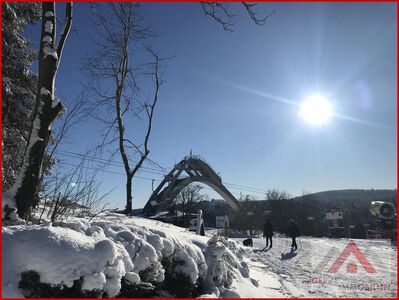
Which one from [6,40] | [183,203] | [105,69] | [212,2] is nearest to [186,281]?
[212,2]

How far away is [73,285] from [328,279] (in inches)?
280

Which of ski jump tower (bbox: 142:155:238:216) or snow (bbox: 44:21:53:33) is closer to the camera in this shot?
snow (bbox: 44:21:53:33)

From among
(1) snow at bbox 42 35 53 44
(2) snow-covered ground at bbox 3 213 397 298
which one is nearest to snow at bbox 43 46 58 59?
(1) snow at bbox 42 35 53 44

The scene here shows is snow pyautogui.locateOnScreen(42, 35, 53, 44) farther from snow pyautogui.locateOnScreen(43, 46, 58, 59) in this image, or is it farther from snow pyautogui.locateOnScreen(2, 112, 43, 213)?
snow pyautogui.locateOnScreen(2, 112, 43, 213)

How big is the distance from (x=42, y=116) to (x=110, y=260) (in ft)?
9.43

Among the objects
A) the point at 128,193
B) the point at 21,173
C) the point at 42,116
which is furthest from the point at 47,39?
the point at 128,193

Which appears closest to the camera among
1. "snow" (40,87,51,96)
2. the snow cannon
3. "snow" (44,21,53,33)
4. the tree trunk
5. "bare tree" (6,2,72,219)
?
the snow cannon

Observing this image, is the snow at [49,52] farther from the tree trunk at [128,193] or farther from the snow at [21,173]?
the tree trunk at [128,193]

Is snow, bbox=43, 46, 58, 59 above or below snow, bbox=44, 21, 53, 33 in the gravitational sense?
below

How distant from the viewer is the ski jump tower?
50.8 meters

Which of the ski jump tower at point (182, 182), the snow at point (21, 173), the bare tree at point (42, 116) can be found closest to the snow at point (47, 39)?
the bare tree at point (42, 116)

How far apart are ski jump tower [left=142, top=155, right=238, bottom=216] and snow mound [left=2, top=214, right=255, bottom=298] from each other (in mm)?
42508

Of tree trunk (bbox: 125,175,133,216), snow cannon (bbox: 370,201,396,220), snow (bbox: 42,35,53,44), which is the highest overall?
snow (bbox: 42,35,53,44)

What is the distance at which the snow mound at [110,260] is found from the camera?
356 cm
